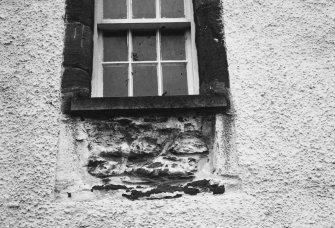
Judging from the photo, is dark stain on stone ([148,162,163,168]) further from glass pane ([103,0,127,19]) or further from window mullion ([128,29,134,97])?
glass pane ([103,0,127,19])

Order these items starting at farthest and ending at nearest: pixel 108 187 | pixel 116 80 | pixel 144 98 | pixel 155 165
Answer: pixel 116 80, pixel 144 98, pixel 155 165, pixel 108 187

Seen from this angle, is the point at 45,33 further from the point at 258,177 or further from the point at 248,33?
the point at 258,177

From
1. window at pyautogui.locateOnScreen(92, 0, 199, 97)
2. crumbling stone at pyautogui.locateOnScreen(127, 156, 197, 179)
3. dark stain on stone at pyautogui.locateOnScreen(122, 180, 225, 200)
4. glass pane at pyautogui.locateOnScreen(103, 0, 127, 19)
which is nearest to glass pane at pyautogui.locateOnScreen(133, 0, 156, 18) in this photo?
window at pyautogui.locateOnScreen(92, 0, 199, 97)

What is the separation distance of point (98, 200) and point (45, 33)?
1476mm

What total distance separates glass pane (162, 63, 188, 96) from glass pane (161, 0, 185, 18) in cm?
51

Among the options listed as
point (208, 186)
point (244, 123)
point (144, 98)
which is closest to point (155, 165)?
point (208, 186)

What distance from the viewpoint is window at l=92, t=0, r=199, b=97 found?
405cm

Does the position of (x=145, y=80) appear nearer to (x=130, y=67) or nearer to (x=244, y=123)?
(x=130, y=67)

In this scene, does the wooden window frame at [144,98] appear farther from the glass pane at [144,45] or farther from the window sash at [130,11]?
the glass pane at [144,45]

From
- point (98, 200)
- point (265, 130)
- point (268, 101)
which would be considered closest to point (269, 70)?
point (268, 101)

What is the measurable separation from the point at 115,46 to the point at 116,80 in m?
0.35

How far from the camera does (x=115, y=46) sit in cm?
421

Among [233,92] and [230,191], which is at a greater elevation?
[233,92]

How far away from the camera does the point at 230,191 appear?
347 cm
